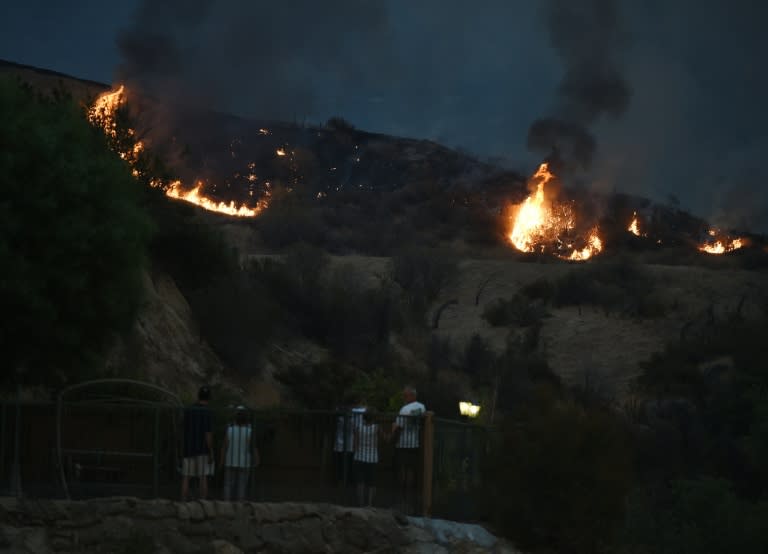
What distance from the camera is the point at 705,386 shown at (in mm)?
51594

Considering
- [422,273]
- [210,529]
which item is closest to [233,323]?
[210,529]

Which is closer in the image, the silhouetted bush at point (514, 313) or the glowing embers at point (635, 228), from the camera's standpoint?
the silhouetted bush at point (514, 313)

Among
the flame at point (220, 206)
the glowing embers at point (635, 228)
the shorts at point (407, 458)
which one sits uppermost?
the glowing embers at point (635, 228)

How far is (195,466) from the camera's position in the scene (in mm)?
16172

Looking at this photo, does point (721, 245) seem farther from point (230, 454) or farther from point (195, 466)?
point (195, 466)

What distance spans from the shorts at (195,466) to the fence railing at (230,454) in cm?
2

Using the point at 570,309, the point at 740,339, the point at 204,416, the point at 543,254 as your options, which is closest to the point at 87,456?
the point at 204,416

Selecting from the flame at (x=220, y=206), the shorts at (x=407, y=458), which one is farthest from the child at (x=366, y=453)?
the flame at (x=220, y=206)

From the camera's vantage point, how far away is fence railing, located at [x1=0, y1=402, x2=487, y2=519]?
1548 centimetres

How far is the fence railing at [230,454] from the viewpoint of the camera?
609 inches

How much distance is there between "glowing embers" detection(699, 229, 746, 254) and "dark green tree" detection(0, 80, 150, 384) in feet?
257

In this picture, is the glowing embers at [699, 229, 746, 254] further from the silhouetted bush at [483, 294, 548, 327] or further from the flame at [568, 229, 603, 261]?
the silhouetted bush at [483, 294, 548, 327]

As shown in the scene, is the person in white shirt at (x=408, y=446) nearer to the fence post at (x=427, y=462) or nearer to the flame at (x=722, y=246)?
the fence post at (x=427, y=462)

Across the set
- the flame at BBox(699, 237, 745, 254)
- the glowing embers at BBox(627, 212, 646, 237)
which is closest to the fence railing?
the flame at BBox(699, 237, 745, 254)
